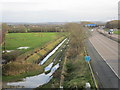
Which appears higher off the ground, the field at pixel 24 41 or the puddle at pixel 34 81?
the field at pixel 24 41

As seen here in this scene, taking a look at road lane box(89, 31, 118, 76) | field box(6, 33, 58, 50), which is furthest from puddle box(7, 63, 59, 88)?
field box(6, 33, 58, 50)

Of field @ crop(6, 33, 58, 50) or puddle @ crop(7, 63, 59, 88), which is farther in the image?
field @ crop(6, 33, 58, 50)

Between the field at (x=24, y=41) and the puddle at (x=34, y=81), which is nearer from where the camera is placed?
the puddle at (x=34, y=81)

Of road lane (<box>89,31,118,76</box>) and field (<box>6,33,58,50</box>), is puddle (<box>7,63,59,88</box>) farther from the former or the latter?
field (<box>6,33,58,50</box>)

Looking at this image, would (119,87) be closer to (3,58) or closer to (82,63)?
(82,63)

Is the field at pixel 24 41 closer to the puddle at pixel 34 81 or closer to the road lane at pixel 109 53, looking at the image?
the road lane at pixel 109 53

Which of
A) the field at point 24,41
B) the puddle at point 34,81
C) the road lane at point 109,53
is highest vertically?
the field at point 24,41

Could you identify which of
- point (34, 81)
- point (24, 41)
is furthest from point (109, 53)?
point (24, 41)

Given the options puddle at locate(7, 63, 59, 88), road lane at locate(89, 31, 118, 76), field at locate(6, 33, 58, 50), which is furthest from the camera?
field at locate(6, 33, 58, 50)

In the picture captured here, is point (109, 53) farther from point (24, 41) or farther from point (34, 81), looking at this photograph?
point (24, 41)

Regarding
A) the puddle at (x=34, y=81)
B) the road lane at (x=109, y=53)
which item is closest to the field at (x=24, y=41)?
the road lane at (x=109, y=53)

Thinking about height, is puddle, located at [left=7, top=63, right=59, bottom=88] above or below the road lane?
below

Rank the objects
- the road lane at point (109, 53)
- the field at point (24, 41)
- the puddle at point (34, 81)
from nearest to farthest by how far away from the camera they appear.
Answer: the puddle at point (34, 81) < the road lane at point (109, 53) < the field at point (24, 41)
